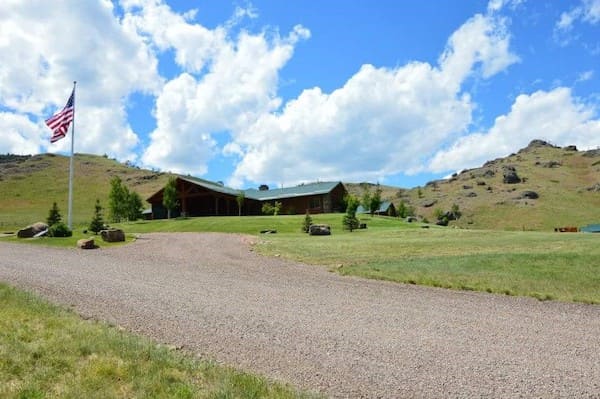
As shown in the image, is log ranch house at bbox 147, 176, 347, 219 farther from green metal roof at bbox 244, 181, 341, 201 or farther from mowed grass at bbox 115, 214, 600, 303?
mowed grass at bbox 115, 214, 600, 303

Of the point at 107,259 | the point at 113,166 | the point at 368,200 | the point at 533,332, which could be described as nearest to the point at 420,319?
the point at 533,332

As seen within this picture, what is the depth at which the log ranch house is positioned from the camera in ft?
234

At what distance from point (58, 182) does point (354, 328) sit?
460 ft

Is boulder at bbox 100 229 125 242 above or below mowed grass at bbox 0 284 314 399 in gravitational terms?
above

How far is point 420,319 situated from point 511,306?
284 centimetres

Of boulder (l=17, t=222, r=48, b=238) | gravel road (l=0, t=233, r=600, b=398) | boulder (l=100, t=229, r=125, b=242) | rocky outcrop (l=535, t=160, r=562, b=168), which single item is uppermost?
rocky outcrop (l=535, t=160, r=562, b=168)

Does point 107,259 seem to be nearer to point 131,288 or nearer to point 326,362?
point 131,288

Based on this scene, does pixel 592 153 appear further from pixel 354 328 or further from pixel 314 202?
pixel 354 328

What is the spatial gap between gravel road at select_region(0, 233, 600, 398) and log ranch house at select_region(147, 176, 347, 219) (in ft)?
185

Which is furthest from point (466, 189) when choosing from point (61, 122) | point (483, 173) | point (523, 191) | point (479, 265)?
point (479, 265)

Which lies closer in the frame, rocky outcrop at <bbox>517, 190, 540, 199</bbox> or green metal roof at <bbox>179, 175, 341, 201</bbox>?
green metal roof at <bbox>179, 175, 341, 201</bbox>

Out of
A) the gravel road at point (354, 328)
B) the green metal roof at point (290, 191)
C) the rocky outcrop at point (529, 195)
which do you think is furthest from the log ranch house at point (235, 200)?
the rocky outcrop at point (529, 195)

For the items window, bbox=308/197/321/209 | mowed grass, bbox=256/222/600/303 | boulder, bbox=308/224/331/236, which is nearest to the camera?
mowed grass, bbox=256/222/600/303

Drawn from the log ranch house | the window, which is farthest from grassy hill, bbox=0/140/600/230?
the window
